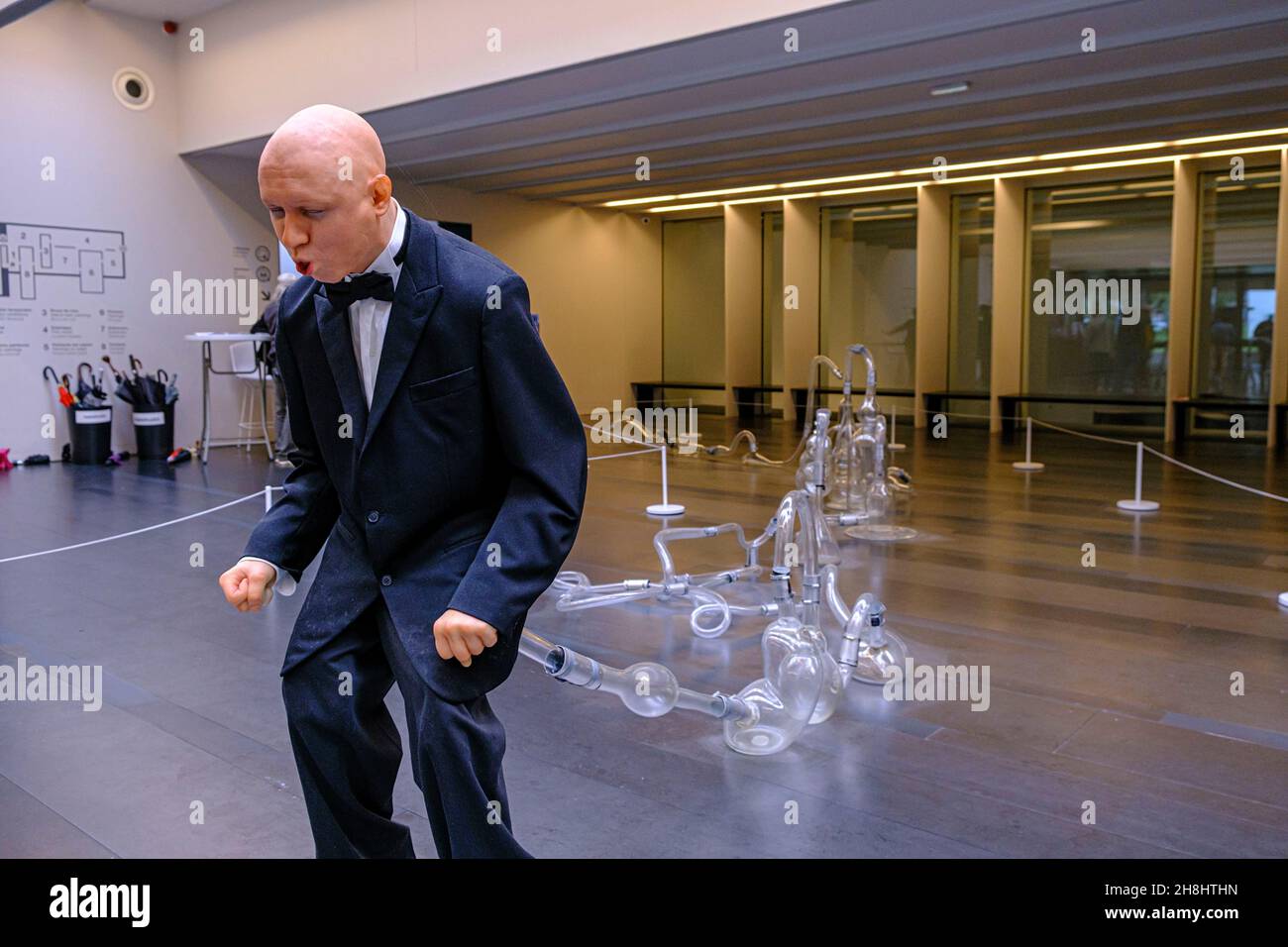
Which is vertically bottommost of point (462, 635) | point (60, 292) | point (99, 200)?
point (462, 635)

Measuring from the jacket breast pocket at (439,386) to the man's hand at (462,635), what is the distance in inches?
13.0

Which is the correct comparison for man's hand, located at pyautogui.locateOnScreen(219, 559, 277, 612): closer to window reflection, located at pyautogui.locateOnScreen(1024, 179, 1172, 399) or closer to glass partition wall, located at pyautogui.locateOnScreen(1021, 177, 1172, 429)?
glass partition wall, located at pyautogui.locateOnScreen(1021, 177, 1172, 429)

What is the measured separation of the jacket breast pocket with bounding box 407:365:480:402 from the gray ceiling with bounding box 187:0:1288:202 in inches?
225

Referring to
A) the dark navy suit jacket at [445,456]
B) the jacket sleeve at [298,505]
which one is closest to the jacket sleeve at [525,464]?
the dark navy suit jacket at [445,456]

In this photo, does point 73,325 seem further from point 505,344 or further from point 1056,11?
point 505,344

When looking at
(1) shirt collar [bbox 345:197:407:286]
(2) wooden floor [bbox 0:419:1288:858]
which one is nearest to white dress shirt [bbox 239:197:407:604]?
(1) shirt collar [bbox 345:197:407:286]

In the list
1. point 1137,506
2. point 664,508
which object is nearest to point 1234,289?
point 1137,506

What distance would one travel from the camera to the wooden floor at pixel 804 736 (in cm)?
274

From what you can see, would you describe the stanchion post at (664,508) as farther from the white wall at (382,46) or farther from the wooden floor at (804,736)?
the white wall at (382,46)

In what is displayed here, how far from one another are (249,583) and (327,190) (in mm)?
622

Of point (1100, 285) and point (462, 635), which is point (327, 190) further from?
point (1100, 285)

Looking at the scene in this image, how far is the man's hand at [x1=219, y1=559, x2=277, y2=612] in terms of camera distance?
1.75 metres

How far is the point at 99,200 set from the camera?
11250 mm

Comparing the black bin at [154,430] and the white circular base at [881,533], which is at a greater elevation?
the black bin at [154,430]
